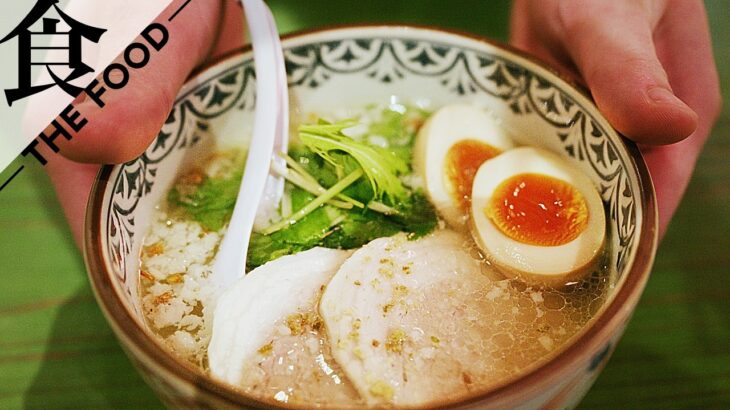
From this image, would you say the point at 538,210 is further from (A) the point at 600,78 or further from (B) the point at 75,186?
(B) the point at 75,186

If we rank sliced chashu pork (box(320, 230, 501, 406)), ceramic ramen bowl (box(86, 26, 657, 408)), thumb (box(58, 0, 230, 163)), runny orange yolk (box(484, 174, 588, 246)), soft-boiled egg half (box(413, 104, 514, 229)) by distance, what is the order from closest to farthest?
ceramic ramen bowl (box(86, 26, 657, 408)), sliced chashu pork (box(320, 230, 501, 406)), thumb (box(58, 0, 230, 163)), runny orange yolk (box(484, 174, 588, 246)), soft-boiled egg half (box(413, 104, 514, 229))

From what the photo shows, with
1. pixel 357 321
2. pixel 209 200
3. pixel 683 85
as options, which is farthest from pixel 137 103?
pixel 683 85

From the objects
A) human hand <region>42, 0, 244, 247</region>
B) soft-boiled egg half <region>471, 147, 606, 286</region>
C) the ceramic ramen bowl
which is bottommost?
soft-boiled egg half <region>471, 147, 606, 286</region>

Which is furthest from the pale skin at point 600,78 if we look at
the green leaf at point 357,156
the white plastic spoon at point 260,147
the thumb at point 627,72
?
the green leaf at point 357,156

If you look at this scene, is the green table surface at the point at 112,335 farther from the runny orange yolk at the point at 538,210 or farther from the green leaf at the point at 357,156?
the green leaf at the point at 357,156

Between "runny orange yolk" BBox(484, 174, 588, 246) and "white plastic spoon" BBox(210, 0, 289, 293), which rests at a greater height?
"white plastic spoon" BBox(210, 0, 289, 293)

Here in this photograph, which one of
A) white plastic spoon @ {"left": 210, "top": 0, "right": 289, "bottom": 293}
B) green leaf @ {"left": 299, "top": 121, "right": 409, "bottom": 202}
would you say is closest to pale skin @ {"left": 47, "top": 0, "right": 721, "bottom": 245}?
white plastic spoon @ {"left": 210, "top": 0, "right": 289, "bottom": 293}

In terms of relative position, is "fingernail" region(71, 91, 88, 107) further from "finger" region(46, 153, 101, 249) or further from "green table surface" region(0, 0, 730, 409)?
"green table surface" region(0, 0, 730, 409)

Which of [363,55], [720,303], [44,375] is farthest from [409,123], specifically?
[44,375]
